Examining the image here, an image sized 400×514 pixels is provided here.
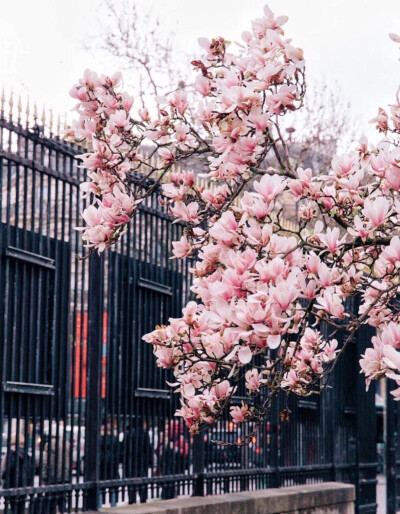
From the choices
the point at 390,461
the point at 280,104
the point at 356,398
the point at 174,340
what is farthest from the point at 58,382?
the point at 390,461

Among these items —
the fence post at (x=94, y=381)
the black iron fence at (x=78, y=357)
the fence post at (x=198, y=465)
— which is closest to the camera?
the black iron fence at (x=78, y=357)

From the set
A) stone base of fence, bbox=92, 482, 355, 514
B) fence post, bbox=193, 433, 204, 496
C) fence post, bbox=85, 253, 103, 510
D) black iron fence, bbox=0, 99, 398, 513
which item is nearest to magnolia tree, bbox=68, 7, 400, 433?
black iron fence, bbox=0, 99, 398, 513

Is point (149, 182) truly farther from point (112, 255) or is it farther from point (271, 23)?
point (271, 23)

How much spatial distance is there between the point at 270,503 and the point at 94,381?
3.51 metres

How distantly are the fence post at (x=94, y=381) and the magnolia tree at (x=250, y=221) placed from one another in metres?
2.82

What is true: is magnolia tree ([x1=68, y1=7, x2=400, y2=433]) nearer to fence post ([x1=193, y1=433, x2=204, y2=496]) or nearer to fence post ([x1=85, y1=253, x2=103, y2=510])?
fence post ([x1=85, y1=253, x2=103, y2=510])

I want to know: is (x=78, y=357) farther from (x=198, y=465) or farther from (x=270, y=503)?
(x=270, y=503)

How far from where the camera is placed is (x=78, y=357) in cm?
853

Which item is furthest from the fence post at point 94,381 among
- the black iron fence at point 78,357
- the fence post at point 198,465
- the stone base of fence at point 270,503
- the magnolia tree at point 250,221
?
the magnolia tree at point 250,221

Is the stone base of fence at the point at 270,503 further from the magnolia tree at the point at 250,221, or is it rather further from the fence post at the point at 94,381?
the magnolia tree at the point at 250,221

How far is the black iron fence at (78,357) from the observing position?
7.64 meters

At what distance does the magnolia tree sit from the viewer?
4.38 metres

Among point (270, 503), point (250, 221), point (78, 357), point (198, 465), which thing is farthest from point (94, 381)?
point (250, 221)

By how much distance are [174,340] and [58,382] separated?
318cm
